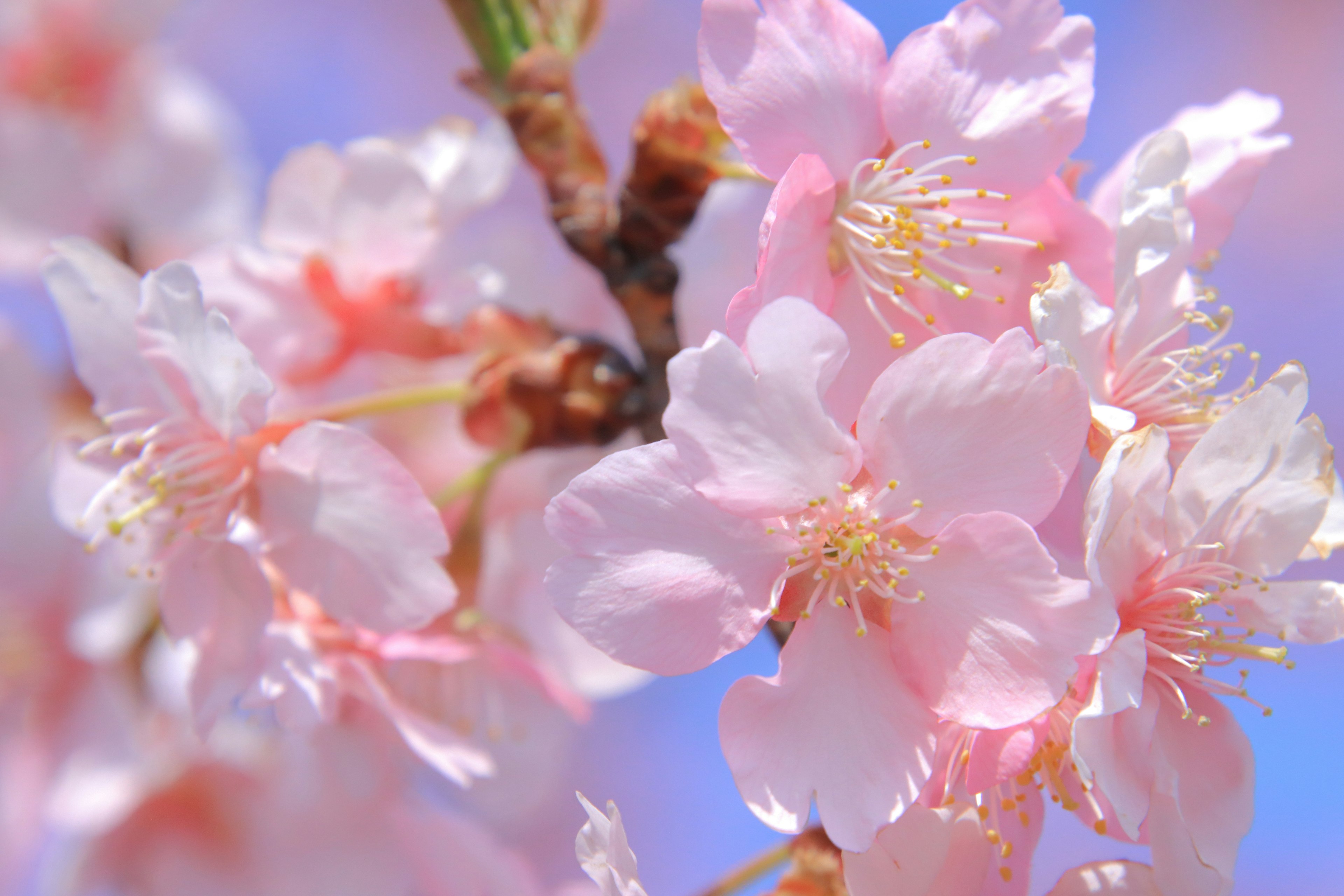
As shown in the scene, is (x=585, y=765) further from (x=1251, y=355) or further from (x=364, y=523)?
(x=1251, y=355)

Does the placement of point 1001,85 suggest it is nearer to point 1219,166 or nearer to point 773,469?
point 1219,166

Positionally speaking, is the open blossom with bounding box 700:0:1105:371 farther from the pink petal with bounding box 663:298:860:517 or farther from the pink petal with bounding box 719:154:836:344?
the pink petal with bounding box 663:298:860:517

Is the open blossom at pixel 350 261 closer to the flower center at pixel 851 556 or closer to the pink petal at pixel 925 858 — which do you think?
the flower center at pixel 851 556

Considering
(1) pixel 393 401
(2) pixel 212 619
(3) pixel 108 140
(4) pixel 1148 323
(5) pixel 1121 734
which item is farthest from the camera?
(3) pixel 108 140

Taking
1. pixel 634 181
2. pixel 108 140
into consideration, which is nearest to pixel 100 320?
pixel 634 181

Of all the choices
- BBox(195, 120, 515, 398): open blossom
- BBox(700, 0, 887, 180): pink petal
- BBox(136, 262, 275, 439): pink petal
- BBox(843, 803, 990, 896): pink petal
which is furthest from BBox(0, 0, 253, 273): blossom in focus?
BBox(843, 803, 990, 896): pink petal

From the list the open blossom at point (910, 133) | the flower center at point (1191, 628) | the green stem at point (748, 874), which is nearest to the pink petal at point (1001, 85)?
the open blossom at point (910, 133)

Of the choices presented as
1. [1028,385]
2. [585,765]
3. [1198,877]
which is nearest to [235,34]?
[585,765]
